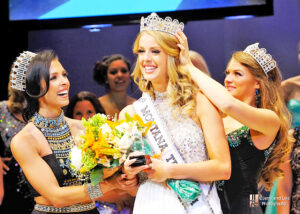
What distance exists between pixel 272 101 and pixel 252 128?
1.20 feet

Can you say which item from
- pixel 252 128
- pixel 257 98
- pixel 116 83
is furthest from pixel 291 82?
pixel 116 83

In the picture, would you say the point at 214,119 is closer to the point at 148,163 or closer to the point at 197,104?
the point at 197,104

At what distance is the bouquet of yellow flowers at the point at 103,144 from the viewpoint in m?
2.63

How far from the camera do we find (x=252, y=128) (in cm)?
318

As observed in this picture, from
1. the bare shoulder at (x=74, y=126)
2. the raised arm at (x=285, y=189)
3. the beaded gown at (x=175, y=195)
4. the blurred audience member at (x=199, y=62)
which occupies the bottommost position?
the raised arm at (x=285, y=189)

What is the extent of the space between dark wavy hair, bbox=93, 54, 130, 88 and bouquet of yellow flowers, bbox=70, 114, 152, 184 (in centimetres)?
188

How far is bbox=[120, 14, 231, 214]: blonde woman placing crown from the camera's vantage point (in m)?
2.69

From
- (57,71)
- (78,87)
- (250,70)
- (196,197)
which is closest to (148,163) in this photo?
(196,197)

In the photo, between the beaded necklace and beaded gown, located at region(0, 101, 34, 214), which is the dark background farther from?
the beaded necklace

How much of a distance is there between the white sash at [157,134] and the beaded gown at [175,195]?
1.5 inches

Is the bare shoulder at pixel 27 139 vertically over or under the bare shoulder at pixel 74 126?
under

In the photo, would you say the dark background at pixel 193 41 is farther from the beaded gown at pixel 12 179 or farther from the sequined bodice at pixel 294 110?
the beaded gown at pixel 12 179

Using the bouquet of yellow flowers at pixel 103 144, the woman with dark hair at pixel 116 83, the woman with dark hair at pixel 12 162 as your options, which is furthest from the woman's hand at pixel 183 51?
the woman with dark hair at pixel 12 162

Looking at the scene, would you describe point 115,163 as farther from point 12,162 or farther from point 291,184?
point 12,162
